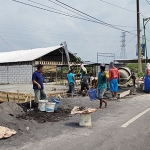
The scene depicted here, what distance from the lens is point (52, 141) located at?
20.0ft

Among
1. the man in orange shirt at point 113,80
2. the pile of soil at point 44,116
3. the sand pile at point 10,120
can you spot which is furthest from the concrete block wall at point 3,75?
the sand pile at point 10,120

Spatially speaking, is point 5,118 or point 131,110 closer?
point 5,118

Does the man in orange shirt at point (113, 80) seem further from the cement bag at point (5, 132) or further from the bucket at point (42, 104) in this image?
the cement bag at point (5, 132)

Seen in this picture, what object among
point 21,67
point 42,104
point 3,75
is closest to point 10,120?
point 42,104

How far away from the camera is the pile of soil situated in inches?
329

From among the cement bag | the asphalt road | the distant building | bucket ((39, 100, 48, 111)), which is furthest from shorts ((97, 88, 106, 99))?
the distant building

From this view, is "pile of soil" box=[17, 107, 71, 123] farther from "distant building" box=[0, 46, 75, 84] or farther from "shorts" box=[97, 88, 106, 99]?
"distant building" box=[0, 46, 75, 84]

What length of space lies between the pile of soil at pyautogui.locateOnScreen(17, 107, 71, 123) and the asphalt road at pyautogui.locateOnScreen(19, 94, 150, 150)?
531 mm

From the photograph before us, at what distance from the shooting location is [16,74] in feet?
106

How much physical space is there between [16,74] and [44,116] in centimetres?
2428

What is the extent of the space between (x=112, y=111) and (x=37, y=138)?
4357 mm

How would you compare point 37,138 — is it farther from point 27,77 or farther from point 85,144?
point 27,77

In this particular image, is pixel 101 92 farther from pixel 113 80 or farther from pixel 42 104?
pixel 113 80

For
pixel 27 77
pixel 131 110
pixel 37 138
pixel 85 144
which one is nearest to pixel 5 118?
pixel 37 138
